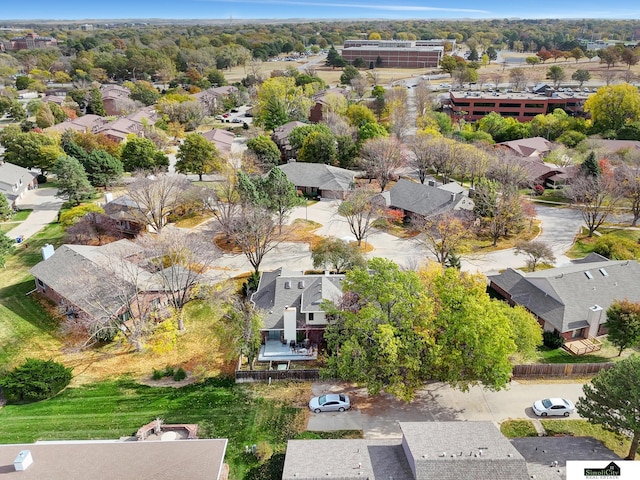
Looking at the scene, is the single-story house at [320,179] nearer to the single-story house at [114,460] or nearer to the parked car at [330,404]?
the parked car at [330,404]

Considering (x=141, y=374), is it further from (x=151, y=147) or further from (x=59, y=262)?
(x=151, y=147)

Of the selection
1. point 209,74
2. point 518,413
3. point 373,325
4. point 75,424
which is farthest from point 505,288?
point 209,74

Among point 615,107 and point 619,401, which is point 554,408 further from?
point 615,107

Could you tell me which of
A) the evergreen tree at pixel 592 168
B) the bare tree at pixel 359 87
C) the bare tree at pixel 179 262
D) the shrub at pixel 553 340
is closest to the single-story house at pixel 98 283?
the bare tree at pixel 179 262

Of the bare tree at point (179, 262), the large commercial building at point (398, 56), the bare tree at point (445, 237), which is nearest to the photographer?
the bare tree at point (179, 262)

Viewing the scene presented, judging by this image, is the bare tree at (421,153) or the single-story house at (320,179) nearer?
the single-story house at (320,179)

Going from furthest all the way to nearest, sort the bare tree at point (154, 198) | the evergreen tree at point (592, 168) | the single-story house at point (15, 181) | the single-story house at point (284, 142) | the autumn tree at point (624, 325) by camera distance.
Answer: the single-story house at point (284, 142) → the single-story house at point (15, 181) → the evergreen tree at point (592, 168) → the bare tree at point (154, 198) → the autumn tree at point (624, 325)

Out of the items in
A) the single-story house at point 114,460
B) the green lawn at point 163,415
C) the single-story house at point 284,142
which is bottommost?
the green lawn at point 163,415
